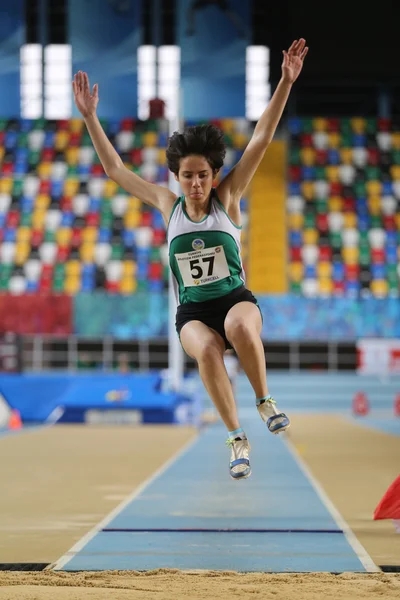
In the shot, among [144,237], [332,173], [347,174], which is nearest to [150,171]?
[144,237]

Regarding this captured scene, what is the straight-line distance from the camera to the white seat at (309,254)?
25.1m

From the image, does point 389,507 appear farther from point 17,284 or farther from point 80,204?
point 80,204

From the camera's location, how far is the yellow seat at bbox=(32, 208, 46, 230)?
2622cm

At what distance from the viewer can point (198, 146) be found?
4.48 metres

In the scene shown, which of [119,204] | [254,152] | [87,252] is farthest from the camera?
[119,204]

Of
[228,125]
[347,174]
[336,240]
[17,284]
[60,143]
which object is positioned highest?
[228,125]

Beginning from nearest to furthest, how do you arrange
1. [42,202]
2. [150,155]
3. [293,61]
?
[293,61] → [42,202] → [150,155]

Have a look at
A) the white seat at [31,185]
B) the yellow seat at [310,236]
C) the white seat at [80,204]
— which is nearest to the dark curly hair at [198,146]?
the yellow seat at [310,236]

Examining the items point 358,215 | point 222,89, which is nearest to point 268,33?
point 222,89

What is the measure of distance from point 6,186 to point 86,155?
2.25 m

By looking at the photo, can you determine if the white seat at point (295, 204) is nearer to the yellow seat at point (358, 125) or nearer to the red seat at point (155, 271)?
the yellow seat at point (358, 125)

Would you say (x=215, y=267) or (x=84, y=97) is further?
(x=84, y=97)

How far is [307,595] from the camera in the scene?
12.7 feet

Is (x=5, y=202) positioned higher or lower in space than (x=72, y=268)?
higher
